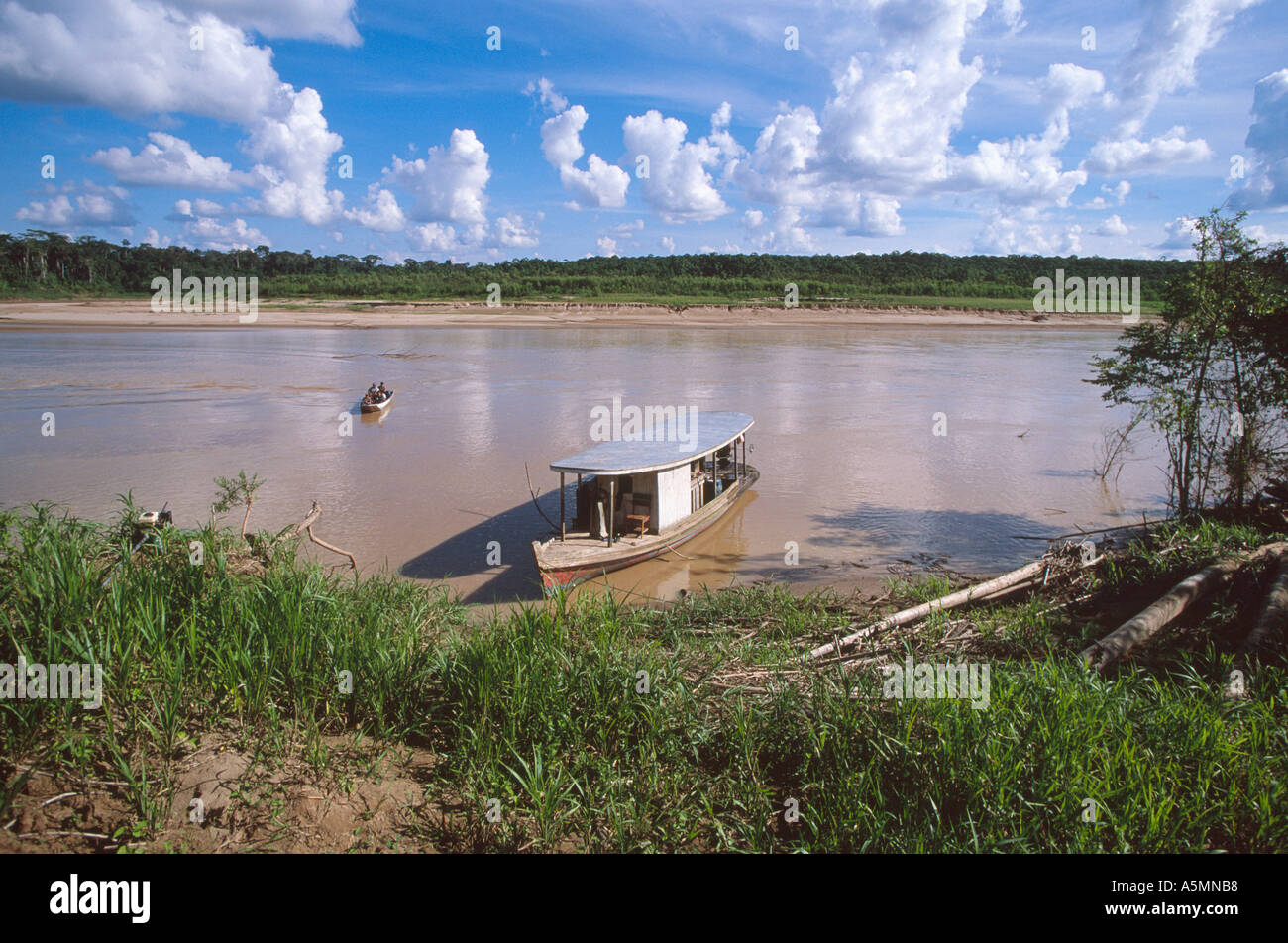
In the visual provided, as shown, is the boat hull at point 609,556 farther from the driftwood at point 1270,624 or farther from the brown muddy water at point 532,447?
the driftwood at point 1270,624

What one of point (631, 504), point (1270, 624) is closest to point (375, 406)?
point (631, 504)

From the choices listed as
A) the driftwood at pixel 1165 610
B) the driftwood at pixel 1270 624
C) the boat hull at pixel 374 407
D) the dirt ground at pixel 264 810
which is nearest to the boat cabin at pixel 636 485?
the driftwood at pixel 1165 610

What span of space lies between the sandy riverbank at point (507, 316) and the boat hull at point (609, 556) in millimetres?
41197

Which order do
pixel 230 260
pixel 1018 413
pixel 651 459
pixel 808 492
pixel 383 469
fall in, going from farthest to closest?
pixel 230 260 < pixel 1018 413 < pixel 383 469 < pixel 808 492 < pixel 651 459

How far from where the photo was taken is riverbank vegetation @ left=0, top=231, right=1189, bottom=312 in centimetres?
6353

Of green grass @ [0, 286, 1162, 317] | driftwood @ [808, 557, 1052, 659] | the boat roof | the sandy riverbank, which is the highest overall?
green grass @ [0, 286, 1162, 317]

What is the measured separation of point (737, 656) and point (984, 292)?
7141 centimetres

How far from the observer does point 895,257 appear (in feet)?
286

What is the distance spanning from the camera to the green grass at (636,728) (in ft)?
11.8

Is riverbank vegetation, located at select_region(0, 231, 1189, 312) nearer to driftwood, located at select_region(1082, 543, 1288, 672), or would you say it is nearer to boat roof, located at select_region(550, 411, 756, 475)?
boat roof, located at select_region(550, 411, 756, 475)

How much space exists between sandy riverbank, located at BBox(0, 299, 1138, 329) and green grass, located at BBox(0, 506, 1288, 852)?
158 feet

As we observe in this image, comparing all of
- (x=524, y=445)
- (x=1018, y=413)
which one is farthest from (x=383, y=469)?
(x=1018, y=413)

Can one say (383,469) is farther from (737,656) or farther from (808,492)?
(737,656)

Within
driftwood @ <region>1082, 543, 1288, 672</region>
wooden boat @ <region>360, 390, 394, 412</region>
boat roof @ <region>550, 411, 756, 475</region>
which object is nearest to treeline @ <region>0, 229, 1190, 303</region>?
wooden boat @ <region>360, 390, 394, 412</region>
